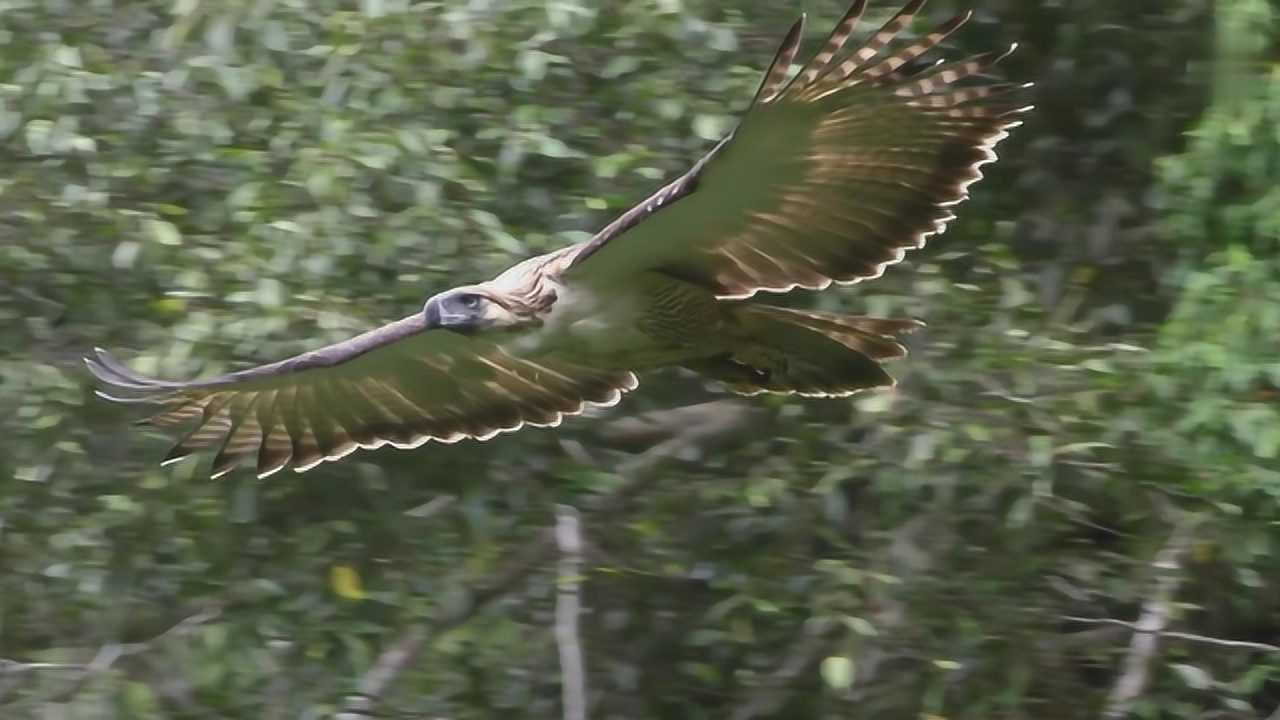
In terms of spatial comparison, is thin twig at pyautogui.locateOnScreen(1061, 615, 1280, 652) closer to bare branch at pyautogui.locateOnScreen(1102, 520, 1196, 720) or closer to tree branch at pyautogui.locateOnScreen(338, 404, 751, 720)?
bare branch at pyautogui.locateOnScreen(1102, 520, 1196, 720)

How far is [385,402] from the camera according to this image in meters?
4.61

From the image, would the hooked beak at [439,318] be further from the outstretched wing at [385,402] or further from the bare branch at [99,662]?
the bare branch at [99,662]

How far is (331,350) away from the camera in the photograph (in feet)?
13.3

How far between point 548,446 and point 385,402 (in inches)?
15.0

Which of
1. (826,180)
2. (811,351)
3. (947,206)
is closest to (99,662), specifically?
(811,351)

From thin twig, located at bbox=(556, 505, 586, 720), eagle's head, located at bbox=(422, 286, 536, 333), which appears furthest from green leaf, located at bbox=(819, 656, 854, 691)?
eagle's head, located at bbox=(422, 286, 536, 333)

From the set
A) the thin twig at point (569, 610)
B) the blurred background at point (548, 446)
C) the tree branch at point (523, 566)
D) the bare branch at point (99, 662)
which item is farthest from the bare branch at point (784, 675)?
the bare branch at point (99, 662)

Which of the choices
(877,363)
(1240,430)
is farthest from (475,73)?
(1240,430)

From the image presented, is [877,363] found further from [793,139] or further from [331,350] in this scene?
[331,350]

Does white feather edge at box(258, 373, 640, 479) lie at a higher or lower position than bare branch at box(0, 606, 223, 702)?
higher

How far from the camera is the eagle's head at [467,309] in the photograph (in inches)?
155

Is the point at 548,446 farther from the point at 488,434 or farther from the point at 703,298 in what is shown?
the point at 703,298

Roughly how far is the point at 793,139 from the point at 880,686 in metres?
1.26

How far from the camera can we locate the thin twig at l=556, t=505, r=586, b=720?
405 cm
